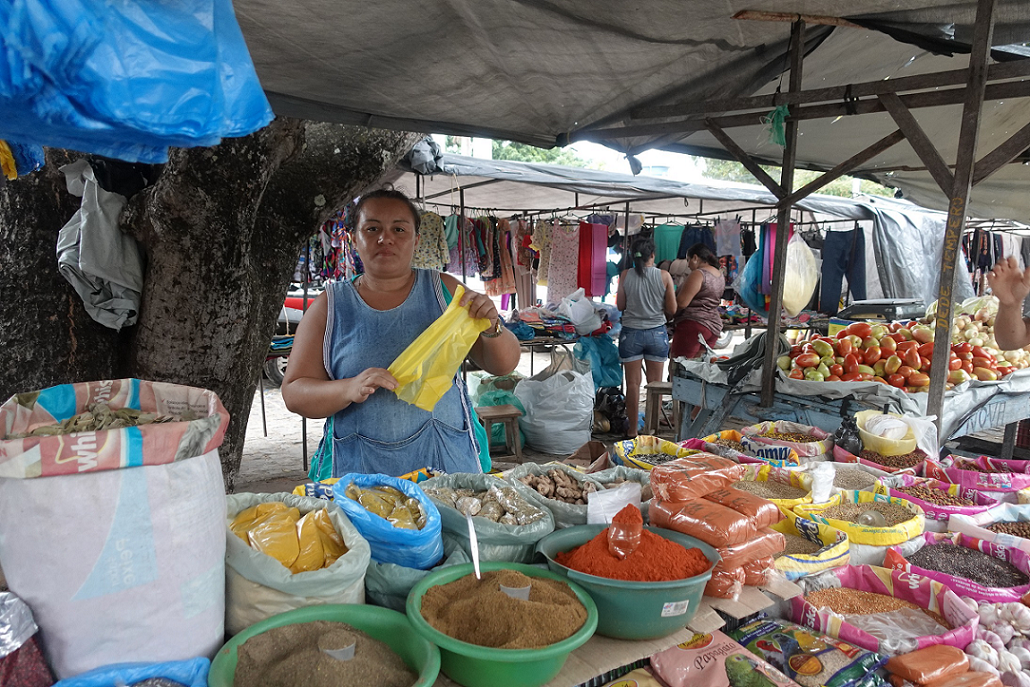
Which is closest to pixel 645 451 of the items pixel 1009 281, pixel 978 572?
pixel 978 572

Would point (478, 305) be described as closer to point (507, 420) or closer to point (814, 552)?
point (814, 552)

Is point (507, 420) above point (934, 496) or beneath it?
beneath

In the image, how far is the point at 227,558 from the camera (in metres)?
1.15

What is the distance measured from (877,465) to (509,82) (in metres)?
2.53

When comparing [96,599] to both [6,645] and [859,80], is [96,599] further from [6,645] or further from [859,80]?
[859,80]

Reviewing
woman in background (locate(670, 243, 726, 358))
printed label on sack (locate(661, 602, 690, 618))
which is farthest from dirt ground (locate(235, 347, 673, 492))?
printed label on sack (locate(661, 602, 690, 618))

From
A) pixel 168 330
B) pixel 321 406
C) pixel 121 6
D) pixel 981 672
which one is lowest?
pixel 981 672

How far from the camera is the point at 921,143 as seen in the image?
119 inches

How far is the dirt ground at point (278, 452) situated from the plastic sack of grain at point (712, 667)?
3.73m

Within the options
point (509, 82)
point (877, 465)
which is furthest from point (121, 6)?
point (877, 465)

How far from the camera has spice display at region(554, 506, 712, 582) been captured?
1317mm

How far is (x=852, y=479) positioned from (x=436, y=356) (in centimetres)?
195

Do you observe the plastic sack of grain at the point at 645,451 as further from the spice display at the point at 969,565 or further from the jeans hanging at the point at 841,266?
the jeans hanging at the point at 841,266

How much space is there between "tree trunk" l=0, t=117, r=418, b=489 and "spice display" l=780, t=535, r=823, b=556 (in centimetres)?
251
